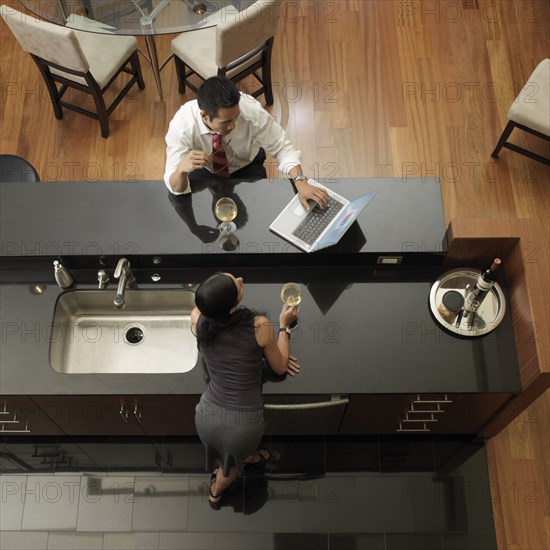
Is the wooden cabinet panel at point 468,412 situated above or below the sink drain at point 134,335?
below

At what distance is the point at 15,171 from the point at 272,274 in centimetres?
160

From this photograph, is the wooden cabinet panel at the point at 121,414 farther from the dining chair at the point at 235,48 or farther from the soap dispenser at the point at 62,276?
the dining chair at the point at 235,48

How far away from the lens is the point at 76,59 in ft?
11.2

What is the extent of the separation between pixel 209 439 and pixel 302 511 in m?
0.93

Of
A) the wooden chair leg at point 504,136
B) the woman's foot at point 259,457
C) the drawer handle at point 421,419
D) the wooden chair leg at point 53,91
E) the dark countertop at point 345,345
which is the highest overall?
the wooden chair leg at point 53,91

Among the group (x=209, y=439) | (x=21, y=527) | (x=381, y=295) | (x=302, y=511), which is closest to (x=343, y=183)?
(x=381, y=295)

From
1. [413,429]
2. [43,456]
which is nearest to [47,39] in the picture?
[43,456]

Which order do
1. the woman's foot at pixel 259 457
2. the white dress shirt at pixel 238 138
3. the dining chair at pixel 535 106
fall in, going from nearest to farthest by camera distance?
the white dress shirt at pixel 238 138 → the woman's foot at pixel 259 457 → the dining chair at pixel 535 106

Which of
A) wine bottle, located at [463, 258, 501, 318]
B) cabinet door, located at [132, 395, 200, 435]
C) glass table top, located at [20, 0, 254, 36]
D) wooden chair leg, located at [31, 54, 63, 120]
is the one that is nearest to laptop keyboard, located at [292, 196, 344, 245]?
wine bottle, located at [463, 258, 501, 318]

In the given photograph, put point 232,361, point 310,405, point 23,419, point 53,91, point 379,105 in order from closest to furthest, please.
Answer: point 232,361
point 310,405
point 23,419
point 53,91
point 379,105

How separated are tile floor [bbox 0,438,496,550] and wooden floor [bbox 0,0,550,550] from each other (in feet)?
5.14

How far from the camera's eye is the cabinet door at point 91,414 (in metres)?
2.56

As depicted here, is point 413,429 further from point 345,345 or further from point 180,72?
point 180,72

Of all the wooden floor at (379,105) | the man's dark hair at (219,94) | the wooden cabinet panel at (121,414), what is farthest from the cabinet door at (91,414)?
the wooden floor at (379,105)
